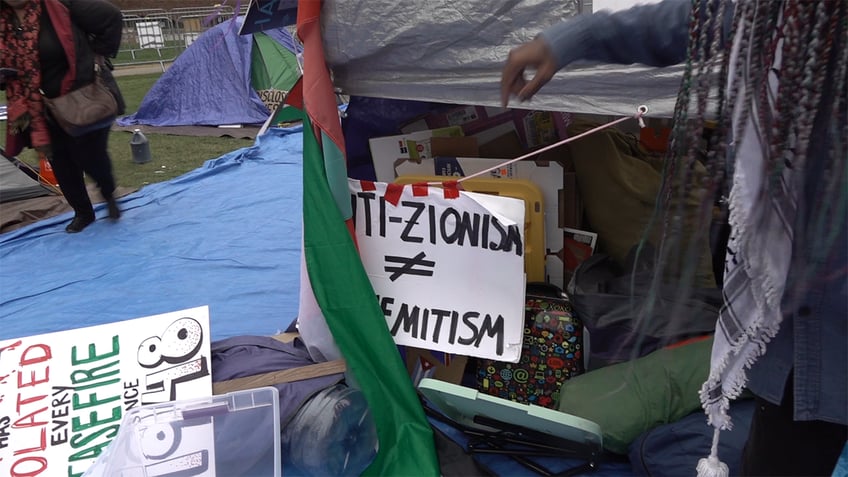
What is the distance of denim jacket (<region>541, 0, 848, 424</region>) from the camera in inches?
38.8

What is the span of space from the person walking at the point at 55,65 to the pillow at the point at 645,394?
3174mm

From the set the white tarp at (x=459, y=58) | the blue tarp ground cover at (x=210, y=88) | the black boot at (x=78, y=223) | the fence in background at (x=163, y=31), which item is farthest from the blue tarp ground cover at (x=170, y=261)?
the fence in background at (x=163, y=31)

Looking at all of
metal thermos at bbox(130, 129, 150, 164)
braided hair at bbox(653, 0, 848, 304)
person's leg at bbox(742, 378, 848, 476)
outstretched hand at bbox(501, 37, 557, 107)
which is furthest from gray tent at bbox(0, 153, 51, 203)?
person's leg at bbox(742, 378, 848, 476)

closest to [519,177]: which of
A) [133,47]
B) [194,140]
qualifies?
[194,140]

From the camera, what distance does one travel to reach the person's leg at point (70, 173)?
3.89 m

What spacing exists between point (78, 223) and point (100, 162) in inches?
16.0

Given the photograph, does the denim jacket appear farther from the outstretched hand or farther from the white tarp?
the white tarp

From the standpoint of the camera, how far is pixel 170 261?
12.2 ft

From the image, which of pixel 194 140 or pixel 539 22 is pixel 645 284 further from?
pixel 194 140

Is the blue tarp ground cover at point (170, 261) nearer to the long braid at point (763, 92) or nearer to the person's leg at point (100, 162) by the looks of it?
the person's leg at point (100, 162)

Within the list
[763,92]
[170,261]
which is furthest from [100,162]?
[763,92]

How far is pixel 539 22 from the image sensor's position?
5.69ft

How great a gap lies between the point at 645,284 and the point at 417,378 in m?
1.16

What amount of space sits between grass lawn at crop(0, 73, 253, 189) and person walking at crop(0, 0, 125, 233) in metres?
1.28
